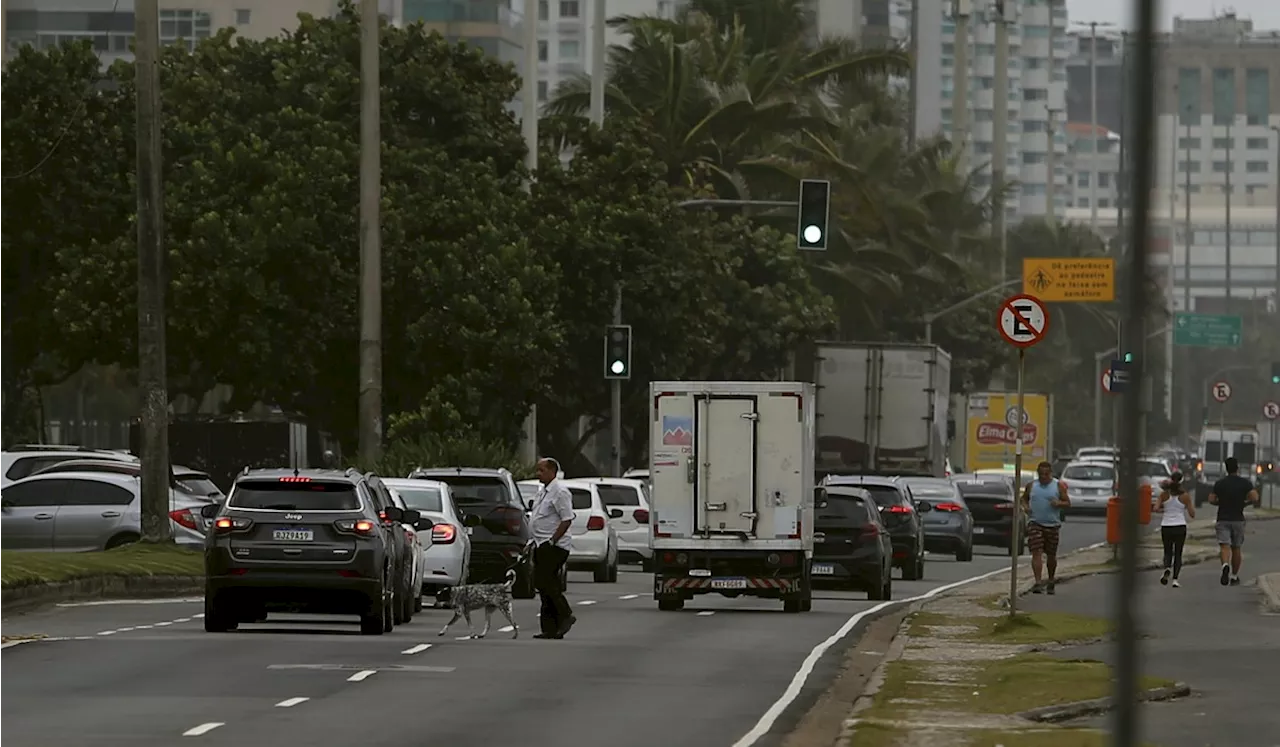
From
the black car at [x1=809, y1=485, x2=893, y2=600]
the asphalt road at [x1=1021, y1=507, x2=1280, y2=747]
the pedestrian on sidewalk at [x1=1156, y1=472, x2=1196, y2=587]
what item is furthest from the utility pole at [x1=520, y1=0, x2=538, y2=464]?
the black car at [x1=809, y1=485, x2=893, y2=600]

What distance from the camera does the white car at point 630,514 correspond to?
153 feet

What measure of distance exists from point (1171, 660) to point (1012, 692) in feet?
13.8

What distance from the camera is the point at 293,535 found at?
2670 centimetres

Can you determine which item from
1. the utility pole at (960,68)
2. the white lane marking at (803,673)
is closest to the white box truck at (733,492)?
the white lane marking at (803,673)

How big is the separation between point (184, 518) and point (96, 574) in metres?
7.32

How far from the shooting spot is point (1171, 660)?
24625mm

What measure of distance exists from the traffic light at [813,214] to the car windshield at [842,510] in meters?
6.58

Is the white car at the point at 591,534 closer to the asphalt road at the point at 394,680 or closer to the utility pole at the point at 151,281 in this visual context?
the utility pole at the point at 151,281

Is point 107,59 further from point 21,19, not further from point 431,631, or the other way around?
point 431,631

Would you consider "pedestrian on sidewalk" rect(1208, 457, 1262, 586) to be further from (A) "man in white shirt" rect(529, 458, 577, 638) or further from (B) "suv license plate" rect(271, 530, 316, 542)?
(B) "suv license plate" rect(271, 530, 316, 542)

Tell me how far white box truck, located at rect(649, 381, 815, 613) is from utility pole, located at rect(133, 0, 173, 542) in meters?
8.14

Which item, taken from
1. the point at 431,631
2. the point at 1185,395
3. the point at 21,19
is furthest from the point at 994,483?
the point at 1185,395

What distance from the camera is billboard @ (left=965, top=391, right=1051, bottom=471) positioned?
7762 centimetres

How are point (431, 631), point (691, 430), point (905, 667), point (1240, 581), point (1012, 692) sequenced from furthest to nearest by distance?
1. point (1240, 581)
2. point (691, 430)
3. point (431, 631)
4. point (905, 667)
5. point (1012, 692)
